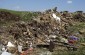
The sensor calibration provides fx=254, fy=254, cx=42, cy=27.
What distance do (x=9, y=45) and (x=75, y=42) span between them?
3598 mm

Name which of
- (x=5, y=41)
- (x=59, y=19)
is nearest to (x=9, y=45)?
(x=5, y=41)

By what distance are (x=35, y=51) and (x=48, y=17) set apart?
23.4 feet

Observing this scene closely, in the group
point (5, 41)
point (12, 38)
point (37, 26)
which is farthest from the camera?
point (37, 26)

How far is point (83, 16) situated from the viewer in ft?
76.1

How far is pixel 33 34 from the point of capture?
1446 centimetres

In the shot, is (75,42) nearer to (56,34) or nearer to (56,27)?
(56,34)

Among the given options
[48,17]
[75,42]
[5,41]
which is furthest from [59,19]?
[5,41]

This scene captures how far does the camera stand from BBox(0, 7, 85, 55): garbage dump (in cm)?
1208

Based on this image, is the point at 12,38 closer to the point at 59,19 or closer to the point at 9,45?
the point at 9,45

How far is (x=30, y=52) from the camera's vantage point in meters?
11.2

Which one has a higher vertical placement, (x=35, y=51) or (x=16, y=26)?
(x=16, y=26)

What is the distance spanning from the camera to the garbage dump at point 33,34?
12.1m

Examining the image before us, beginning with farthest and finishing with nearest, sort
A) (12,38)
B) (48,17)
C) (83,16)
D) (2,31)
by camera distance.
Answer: (83,16) < (48,17) < (2,31) < (12,38)

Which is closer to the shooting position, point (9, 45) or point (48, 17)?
point (9, 45)
